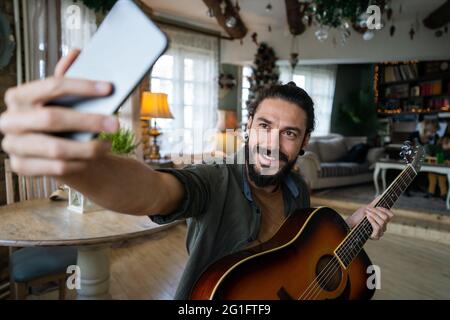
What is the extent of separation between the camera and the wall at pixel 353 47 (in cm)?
450

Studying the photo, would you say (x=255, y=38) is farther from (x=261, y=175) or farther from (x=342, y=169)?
(x=261, y=175)

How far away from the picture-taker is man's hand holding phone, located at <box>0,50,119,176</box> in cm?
34

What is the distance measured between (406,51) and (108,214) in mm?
4768

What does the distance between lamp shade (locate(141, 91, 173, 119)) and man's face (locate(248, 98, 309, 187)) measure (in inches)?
101

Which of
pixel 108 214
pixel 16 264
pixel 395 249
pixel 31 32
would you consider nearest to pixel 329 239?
pixel 108 214

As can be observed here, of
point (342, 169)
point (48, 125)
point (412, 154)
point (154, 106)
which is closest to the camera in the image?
point (48, 125)

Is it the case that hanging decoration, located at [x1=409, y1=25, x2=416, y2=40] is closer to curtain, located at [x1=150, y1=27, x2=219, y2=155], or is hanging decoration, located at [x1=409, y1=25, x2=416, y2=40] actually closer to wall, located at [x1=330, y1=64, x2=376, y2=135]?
curtain, located at [x1=150, y1=27, x2=219, y2=155]

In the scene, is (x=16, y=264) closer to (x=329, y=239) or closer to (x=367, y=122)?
(x=329, y=239)

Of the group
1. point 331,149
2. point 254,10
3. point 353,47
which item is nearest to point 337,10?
point 254,10

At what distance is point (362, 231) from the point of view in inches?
42.2

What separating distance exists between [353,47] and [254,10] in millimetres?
1667

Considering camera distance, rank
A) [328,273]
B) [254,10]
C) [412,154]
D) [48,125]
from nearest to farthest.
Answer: [48,125] → [328,273] → [412,154] → [254,10]

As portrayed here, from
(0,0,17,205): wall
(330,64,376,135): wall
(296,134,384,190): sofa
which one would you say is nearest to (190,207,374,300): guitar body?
(0,0,17,205): wall

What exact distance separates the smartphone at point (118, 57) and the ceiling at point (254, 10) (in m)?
4.19
